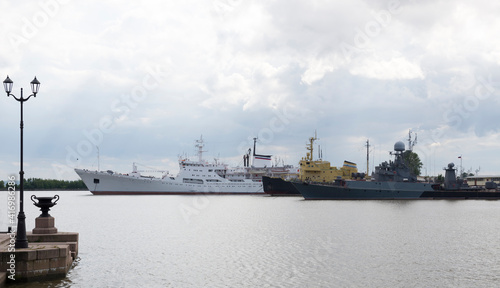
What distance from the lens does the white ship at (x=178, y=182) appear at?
98.4m

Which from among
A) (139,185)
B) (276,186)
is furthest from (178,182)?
(276,186)

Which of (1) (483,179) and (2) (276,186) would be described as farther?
(1) (483,179)

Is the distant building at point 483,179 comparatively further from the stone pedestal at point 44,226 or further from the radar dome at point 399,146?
the stone pedestal at point 44,226

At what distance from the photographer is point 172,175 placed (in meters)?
104

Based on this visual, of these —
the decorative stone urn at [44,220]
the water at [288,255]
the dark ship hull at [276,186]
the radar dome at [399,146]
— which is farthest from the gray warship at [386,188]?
the decorative stone urn at [44,220]

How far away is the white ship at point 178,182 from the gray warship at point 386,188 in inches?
1393

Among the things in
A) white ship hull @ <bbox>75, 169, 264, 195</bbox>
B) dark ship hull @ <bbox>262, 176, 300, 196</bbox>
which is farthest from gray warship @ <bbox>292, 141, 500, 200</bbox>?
white ship hull @ <bbox>75, 169, 264, 195</bbox>

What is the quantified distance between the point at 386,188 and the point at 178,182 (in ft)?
149

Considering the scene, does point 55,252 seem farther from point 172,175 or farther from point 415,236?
point 172,175

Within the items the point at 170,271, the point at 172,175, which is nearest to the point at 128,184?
the point at 172,175

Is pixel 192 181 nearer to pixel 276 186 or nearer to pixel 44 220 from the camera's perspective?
pixel 276 186

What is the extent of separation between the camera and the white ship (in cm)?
9844

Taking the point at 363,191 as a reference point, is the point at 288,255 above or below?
below

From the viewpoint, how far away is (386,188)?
70688mm
